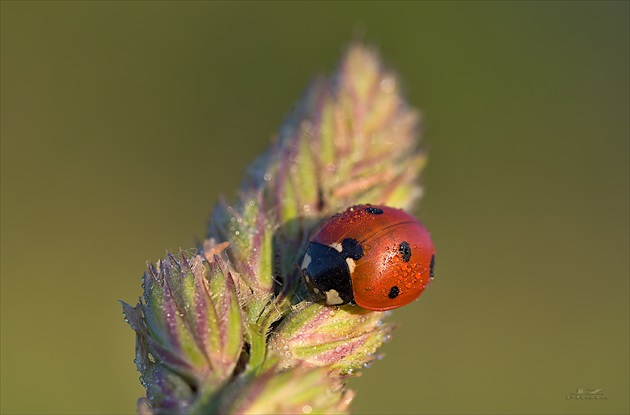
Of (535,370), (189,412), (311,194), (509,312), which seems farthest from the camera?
(509,312)

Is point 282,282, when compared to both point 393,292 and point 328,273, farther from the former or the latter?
point 393,292

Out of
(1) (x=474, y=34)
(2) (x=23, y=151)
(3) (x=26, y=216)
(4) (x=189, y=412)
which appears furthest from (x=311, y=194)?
(1) (x=474, y=34)

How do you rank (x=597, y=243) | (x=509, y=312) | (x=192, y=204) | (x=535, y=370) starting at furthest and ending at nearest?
(x=192, y=204), (x=597, y=243), (x=509, y=312), (x=535, y=370)

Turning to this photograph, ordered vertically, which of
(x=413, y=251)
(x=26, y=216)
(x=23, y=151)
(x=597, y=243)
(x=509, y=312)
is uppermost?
(x=23, y=151)

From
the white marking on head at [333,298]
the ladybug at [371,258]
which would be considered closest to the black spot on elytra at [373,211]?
the ladybug at [371,258]

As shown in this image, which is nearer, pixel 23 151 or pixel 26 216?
pixel 26 216

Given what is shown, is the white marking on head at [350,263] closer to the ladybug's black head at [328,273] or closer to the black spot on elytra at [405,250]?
the ladybug's black head at [328,273]

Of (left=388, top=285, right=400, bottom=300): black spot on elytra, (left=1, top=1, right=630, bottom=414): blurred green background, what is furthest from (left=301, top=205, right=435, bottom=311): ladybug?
(left=1, top=1, right=630, bottom=414): blurred green background

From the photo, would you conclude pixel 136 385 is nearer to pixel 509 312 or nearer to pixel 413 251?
pixel 413 251

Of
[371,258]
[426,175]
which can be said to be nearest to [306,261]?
[371,258]

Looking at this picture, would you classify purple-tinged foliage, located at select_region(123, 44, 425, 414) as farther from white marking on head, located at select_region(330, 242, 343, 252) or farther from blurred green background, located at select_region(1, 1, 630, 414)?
blurred green background, located at select_region(1, 1, 630, 414)
